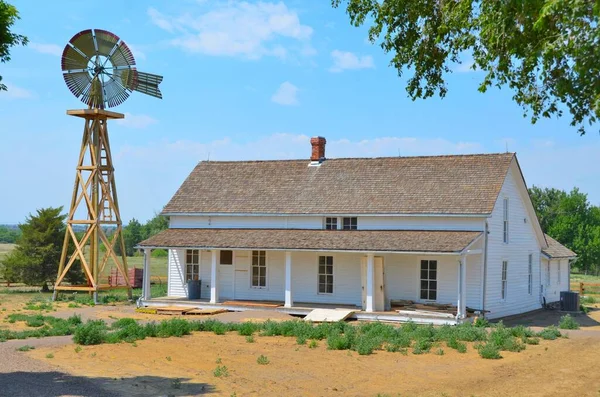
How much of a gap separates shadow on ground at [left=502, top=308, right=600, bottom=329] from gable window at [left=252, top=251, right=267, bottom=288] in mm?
9566

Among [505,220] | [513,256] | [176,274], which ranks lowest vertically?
[176,274]

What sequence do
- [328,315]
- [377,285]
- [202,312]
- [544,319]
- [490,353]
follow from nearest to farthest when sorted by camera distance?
[490,353] → [328,315] → [377,285] → [202,312] → [544,319]

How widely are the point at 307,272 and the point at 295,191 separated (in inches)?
151

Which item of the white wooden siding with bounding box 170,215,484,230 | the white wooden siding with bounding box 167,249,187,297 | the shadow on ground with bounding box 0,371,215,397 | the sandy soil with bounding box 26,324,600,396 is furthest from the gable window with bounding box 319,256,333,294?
the shadow on ground with bounding box 0,371,215,397

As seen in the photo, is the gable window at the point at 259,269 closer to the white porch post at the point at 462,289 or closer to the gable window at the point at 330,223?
the gable window at the point at 330,223

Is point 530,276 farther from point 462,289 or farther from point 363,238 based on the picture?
point 363,238

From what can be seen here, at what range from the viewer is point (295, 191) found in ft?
105

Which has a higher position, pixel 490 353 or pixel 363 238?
pixel 363 238

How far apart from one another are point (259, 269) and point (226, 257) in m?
1.59

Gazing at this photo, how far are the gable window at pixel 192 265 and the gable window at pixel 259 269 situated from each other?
106 inches

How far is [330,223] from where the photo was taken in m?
30.3

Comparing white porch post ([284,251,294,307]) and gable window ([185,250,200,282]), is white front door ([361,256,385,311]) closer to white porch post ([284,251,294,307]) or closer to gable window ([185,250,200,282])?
white porch post ([284,251,294,307])

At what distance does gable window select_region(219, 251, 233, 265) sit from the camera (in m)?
31.5

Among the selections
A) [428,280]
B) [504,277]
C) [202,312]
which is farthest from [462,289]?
[202,312]
